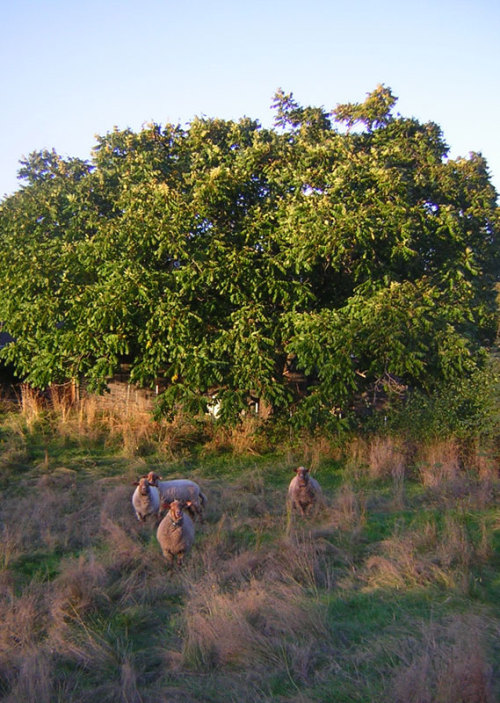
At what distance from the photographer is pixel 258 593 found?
5.71 m

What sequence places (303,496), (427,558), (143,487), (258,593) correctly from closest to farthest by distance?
1. (258,593)
2. (427,558)
3. (143,487)
4. (303,496)

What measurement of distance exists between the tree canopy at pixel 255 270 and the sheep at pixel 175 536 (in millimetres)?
4568

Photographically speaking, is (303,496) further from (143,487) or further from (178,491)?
(143,487)

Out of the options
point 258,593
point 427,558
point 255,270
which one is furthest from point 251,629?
point 255,270

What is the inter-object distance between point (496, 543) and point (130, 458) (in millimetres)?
7131

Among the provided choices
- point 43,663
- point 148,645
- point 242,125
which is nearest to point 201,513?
point 148,645

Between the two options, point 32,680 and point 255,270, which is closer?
point 32,680

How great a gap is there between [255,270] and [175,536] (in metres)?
6.20

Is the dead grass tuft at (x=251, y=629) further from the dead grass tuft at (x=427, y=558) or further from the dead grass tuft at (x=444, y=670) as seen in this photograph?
the dead grass tuft at (x=427, y=558)

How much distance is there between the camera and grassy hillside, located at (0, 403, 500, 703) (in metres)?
4.36

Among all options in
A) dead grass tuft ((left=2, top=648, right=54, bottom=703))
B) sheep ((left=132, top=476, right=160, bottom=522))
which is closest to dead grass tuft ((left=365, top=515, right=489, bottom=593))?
sheep ((left=132, top=476, right=160, bottom=522))

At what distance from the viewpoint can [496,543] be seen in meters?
7.57

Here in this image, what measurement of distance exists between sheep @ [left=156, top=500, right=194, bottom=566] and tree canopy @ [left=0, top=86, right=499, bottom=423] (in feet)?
15.0

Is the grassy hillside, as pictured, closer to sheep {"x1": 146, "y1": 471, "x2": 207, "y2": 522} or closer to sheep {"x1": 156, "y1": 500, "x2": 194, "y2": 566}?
sheep {"x1": 156, "y1": 500, "x2": 194, "y2": 566}
